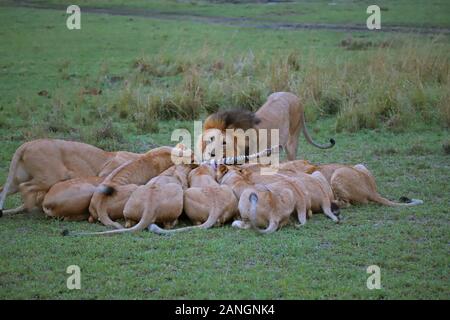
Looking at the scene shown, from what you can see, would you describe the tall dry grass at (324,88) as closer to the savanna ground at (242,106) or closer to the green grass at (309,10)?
the savanna ground at (242,106)

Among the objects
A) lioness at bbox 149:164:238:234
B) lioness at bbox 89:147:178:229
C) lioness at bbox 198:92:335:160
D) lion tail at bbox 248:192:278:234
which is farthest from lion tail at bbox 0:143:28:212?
lion tail at bbox 248:192:278:234

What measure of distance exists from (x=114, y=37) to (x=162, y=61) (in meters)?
5.13

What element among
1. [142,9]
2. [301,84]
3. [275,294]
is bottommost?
[275,294]

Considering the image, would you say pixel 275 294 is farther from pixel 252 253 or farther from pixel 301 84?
pixel 301 84

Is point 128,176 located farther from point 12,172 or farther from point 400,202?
point 400,202

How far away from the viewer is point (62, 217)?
7.34 m

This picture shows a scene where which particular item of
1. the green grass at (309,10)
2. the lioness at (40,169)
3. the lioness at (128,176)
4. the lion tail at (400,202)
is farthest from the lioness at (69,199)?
the green grass at (309,10)

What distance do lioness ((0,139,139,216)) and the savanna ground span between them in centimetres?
25

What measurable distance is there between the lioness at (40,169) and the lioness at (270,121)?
4.97ft

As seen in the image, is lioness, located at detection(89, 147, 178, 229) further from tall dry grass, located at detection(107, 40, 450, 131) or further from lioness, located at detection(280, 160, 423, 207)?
tall dry grass, located at detection(107, 40, 450, 131)

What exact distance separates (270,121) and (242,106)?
12.3 ft

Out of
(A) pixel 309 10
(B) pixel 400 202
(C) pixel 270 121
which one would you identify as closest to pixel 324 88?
(C) pixel 270 121

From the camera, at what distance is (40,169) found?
Result: 748 cm

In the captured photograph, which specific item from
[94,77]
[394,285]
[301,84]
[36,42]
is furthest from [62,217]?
[36,42]
